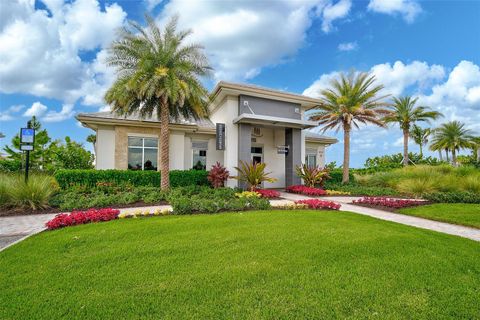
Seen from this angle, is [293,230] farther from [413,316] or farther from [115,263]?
[115,263]

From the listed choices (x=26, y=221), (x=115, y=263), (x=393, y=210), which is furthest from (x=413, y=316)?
(x=26, y=221)

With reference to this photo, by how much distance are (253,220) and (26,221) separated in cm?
699

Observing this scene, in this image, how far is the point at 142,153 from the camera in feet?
49.9

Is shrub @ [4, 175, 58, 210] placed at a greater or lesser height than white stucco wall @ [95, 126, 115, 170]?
lesser

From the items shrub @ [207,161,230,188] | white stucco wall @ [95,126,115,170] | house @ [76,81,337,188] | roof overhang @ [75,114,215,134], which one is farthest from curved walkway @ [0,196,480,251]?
shrub @ [207,161,230,188]

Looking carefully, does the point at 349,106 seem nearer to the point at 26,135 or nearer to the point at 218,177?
the point at 218,177

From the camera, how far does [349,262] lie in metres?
3.84

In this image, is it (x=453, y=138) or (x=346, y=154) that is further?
(x=453, y=138)

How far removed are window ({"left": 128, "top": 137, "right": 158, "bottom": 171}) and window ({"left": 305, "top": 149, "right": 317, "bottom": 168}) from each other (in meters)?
13.3

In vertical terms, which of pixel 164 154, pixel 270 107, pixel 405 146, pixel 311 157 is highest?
pixel 270 107

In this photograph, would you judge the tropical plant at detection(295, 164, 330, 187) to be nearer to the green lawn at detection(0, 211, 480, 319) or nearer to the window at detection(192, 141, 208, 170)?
the window at detection(192, 141, 208, 170)

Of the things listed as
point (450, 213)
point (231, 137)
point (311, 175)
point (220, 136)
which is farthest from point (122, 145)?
point (450, 213)

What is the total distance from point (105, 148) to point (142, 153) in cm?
211

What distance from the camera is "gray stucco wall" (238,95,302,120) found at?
15008 mm
